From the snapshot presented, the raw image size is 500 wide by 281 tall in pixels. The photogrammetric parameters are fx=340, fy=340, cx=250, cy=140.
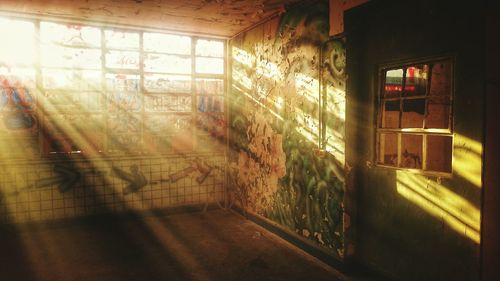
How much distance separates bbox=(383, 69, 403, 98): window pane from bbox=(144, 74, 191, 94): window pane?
11.6 ft

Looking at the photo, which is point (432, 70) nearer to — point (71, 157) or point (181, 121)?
point (181, 121)

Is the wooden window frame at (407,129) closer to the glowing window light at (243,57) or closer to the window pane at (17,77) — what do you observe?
the glowing window light at (243,57)

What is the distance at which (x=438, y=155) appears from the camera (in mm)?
2959

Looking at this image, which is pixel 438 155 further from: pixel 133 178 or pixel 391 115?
pixel 133 178

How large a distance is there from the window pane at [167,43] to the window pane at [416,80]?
384 centimetres

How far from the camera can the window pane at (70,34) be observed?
16.3 ft

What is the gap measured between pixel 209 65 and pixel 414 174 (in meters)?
4.03

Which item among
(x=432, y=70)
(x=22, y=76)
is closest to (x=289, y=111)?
(x=432, y=70)

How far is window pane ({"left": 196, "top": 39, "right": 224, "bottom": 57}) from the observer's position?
19.4 feet

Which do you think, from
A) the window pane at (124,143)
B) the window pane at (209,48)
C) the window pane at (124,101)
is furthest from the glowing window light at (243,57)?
the window pane at (124,143)

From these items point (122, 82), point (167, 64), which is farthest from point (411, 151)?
point (122, 82)

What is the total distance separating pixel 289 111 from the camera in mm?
4453

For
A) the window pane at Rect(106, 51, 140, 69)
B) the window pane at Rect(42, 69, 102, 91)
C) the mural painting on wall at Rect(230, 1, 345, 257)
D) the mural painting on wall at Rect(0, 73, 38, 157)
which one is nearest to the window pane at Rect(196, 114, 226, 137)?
the mural painting on wall at Rect(230, 1, 345, 257)

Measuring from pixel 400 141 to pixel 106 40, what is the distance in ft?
14.7
